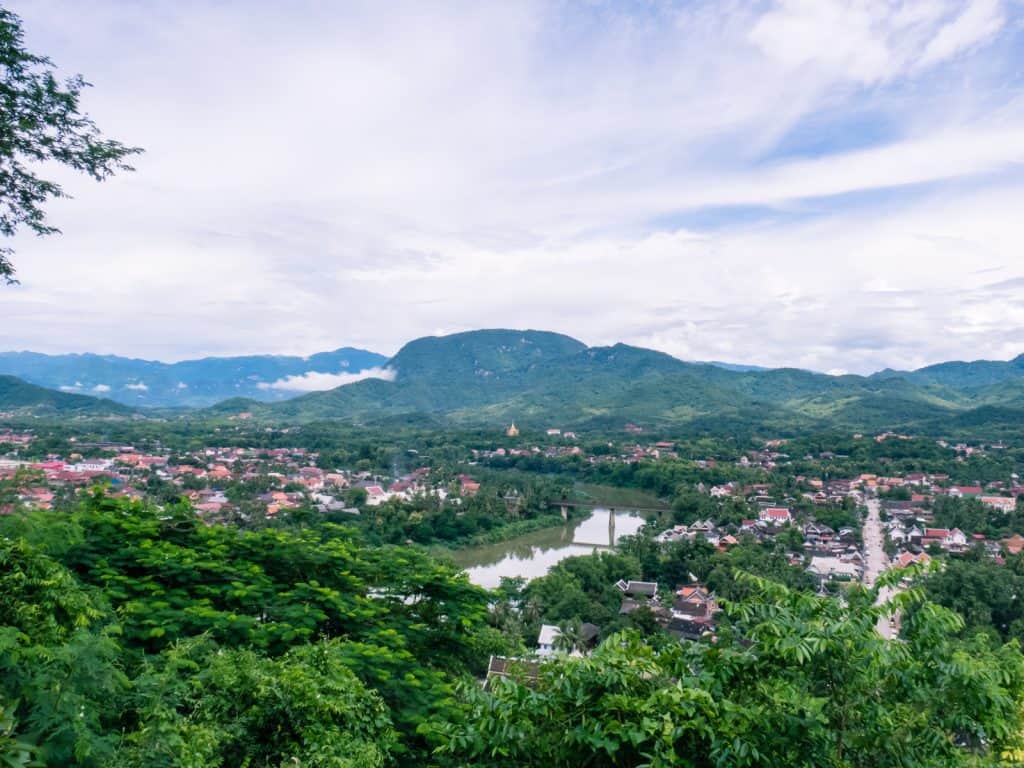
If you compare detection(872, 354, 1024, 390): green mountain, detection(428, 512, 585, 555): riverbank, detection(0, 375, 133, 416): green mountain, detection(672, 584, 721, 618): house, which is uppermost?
detection(872, 354, 1024, 390): green mountain

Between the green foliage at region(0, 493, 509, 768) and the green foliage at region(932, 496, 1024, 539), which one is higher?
the green foliage at region(0, 493, 509, 768)

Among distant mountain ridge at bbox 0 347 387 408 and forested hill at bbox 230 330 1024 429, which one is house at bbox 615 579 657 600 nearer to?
forested hill at bbox 230 330 1024 429

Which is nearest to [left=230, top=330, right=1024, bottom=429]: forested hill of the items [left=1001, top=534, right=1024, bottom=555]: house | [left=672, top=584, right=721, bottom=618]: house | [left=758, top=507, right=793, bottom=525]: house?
[left=758, top=507, right=793, bottom=525]: house

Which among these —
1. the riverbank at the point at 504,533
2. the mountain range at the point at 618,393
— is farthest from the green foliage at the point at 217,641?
the mountain range at the point at 618,393

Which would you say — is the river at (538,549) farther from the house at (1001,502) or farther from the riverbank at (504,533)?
the house at (1001,502)

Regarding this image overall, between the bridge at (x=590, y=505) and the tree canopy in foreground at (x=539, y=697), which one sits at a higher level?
the tree canopy in foreground at (x=539, y=697)
